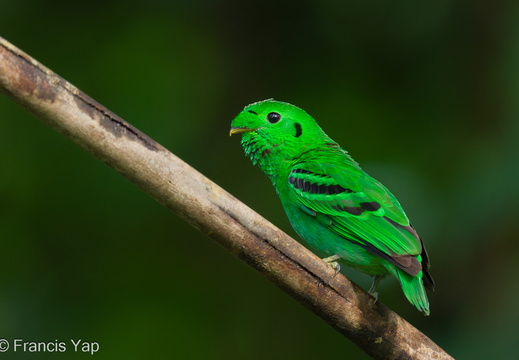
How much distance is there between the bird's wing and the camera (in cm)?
A: 323

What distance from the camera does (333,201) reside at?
11.5 feet

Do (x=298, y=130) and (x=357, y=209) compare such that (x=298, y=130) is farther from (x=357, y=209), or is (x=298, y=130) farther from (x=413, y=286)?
(x=413, y=286)

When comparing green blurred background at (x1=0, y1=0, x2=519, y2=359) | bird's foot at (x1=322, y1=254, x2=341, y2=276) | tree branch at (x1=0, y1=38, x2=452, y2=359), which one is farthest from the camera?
green blurred background at (x1=0, y1=0, x2=519, y2=359)

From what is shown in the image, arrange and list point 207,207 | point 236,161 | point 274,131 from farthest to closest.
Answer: point 236,161, point 274,131, point 207,207

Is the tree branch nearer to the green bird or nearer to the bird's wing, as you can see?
the green bird

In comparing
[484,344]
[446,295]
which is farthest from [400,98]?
[484,344]

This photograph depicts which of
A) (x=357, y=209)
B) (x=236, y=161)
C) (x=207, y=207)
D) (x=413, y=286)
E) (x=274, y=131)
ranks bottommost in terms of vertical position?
(x=413, y=286)

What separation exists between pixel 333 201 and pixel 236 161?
174cm

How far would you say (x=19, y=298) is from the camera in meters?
4.55

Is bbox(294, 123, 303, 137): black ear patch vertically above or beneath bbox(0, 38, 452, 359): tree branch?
above

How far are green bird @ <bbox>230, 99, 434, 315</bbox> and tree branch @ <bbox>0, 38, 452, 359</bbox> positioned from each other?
6.8 inches

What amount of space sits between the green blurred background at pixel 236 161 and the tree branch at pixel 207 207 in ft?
4.60

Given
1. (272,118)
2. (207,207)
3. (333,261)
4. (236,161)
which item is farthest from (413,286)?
(236,161)

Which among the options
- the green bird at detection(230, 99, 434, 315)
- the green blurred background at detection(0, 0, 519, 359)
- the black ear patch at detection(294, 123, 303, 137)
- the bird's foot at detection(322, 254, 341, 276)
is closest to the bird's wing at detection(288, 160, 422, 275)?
the green bird at detection(230, 99, 434, 315)
